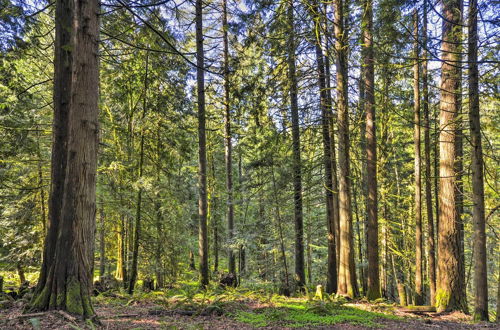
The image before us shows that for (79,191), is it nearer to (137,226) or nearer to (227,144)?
(137,226)

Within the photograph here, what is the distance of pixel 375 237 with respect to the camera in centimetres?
859

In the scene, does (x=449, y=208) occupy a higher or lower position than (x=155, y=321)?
higher

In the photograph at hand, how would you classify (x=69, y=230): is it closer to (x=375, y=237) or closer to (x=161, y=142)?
(x=161, y=142)

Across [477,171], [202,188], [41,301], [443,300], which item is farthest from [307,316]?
[202,188]

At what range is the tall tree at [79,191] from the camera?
12.7 ft

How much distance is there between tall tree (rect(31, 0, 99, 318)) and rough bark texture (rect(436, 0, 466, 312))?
7.40 m

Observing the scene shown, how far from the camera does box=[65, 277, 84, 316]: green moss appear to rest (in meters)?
3.76

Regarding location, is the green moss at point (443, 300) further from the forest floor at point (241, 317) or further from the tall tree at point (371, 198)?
the tall tree at point (371, 198)

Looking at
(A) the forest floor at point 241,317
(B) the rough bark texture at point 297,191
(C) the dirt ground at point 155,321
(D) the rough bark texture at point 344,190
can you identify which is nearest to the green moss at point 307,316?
(A) the forest floor at point 241,317

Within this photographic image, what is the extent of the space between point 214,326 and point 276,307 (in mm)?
2204

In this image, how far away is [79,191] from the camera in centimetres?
398

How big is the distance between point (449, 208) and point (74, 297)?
802 centimetres

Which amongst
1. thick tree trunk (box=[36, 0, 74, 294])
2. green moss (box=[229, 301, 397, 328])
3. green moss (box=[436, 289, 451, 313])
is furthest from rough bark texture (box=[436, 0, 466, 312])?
thick tree trunk (box=[36, 0, 74, 294])

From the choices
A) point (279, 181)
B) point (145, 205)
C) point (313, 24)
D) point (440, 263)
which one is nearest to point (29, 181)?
point (145, 205)
